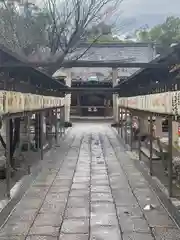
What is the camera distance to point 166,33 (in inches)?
1714

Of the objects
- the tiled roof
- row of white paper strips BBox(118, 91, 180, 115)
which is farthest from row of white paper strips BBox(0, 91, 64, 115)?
the tiled roof

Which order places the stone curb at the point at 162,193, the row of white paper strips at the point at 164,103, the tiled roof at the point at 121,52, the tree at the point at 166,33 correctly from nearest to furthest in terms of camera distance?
the row of white paper strips at the point at 164,103 → the stone curb at the point at 162,193 → the tiled roof at the point at 121,52 → the tree at the point at 166,33

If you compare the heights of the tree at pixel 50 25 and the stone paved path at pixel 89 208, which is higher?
the tree at pixel 50 25

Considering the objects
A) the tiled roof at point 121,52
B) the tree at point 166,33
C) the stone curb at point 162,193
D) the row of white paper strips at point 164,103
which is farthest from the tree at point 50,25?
the row of white paper strips at point 164,103

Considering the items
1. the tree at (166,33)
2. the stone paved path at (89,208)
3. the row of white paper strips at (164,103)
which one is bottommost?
the stone paved path at (89,208)

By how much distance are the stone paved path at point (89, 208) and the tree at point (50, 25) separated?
17012 millimetres

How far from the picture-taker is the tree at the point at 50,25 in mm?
27594

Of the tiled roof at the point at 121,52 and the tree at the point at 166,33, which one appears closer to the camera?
the tiled roof at the point at 121,52

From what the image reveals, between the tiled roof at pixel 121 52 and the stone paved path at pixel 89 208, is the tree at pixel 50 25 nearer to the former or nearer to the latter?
the tiled roof at pixel 121 52

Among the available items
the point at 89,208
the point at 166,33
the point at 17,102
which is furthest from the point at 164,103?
the point at 166,33

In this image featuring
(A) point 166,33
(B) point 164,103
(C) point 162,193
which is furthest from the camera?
(A) point 166,33

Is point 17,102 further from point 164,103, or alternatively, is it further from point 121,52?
point 121,52

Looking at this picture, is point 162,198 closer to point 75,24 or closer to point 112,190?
point 112,190

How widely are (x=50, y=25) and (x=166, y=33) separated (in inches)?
697
